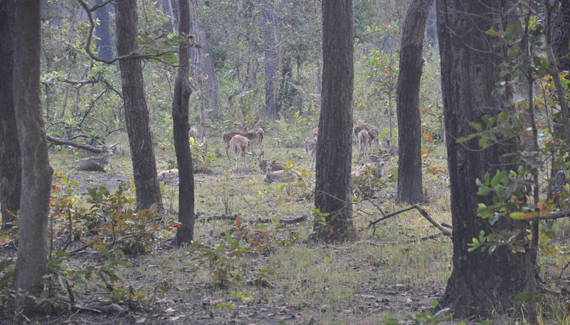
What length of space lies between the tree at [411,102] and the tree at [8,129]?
6.41 meters

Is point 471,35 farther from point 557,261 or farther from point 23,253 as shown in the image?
point 23,253

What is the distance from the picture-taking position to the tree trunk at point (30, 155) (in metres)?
4.36

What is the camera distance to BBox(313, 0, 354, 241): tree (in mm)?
7637

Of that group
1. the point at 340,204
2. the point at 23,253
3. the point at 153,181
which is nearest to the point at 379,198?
the point at 340,204

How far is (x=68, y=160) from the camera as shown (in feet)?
61.7

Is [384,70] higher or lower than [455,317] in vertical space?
higher

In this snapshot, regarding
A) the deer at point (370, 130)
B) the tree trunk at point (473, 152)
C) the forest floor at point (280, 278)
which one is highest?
the deer at point (370, 130)

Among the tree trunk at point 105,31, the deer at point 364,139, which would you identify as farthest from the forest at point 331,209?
the tree trunk at point 105,31

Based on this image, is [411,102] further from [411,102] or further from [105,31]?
[105,31]

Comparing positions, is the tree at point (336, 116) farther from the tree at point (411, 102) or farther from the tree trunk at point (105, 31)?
the tree trunk at point (105, 31)

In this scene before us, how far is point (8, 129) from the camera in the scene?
22.9ft

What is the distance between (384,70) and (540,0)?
13.4 meters

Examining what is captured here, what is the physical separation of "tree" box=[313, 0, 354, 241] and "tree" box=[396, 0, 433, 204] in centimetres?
206

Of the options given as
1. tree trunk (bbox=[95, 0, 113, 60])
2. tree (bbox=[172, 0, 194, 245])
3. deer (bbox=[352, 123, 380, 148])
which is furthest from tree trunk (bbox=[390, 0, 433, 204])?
tree trunk (bbox=[95, 0, 113, 60])
